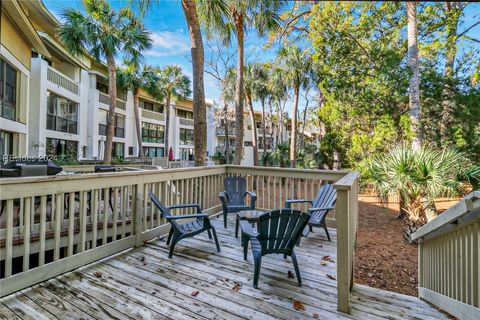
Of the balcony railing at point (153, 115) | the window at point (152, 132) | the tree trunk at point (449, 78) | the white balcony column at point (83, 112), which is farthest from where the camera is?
the window at point (152, 132)

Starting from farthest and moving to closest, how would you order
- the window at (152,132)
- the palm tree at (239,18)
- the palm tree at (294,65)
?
1. the window at (152,132)
2. the palm tree at (294,65)
3. the palm tree at (239,18)

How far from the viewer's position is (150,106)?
85.4ft

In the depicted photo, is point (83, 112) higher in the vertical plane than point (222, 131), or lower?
lower

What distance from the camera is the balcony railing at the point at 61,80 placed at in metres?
12.4

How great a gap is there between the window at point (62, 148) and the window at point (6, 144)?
299cm

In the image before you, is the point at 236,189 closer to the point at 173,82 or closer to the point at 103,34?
the point at 103,34

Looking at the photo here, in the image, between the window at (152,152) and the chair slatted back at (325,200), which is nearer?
the chair slatted back at (325,200)

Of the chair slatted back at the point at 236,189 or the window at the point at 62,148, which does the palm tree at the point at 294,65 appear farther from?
the window at the point at 62,148

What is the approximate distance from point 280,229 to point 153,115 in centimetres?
2465

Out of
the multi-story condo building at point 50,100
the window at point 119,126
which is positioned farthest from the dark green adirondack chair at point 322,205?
the window at point 119,126

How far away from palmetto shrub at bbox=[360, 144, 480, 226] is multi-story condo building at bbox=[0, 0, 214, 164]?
10990 millimetres

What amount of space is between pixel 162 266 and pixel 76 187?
1.41 m

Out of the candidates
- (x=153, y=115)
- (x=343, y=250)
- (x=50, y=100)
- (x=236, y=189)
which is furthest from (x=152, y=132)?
(x=343, y=250)

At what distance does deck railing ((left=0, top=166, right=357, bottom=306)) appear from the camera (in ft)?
7.84
